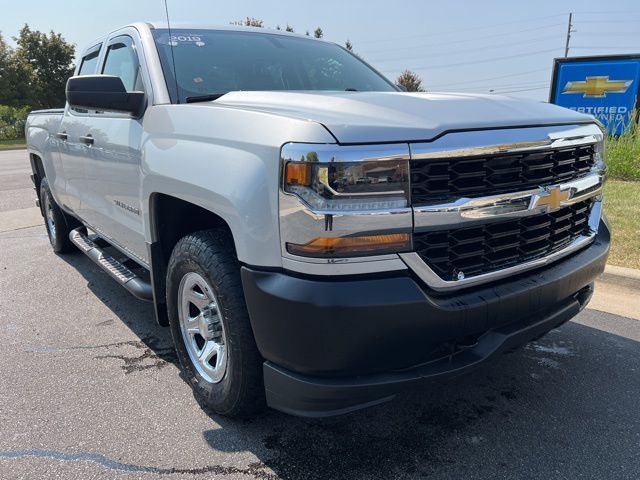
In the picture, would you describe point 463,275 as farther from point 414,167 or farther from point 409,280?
point 414,167

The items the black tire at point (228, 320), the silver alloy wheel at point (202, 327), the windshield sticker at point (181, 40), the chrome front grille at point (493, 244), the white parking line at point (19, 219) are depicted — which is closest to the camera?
the chrome front grille at point (493, 244)

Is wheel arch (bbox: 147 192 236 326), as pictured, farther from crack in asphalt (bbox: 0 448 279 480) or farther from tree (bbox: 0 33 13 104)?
tree (bbox: 0 33 13 104)

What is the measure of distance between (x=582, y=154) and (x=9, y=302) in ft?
14.3

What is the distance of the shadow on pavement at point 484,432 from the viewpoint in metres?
2.29

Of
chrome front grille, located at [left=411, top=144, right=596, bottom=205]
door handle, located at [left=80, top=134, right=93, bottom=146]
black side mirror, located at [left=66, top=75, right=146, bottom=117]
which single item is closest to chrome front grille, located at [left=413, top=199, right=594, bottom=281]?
chrome front grille, located at [left=411, top=144, right=596, bottom=205]

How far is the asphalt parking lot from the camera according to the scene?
231 centimetres

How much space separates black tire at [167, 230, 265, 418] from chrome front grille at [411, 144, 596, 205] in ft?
2.84

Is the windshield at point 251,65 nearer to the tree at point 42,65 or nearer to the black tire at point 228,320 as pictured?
the black tire at point 228,320

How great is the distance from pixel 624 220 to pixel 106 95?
19.0ft

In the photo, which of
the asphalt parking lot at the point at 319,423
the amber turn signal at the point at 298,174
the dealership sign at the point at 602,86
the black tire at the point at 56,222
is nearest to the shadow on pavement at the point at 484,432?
the asphalt parking lot at the point at 319,423

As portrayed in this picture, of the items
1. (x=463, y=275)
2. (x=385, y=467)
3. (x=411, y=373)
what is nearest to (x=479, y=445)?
(x=385, y=467)

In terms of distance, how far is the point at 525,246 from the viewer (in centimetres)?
232

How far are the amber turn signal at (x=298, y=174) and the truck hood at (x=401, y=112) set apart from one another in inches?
6.3

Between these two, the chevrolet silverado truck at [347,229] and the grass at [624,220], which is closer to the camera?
the chevrolet silverado truck at [347,229]
